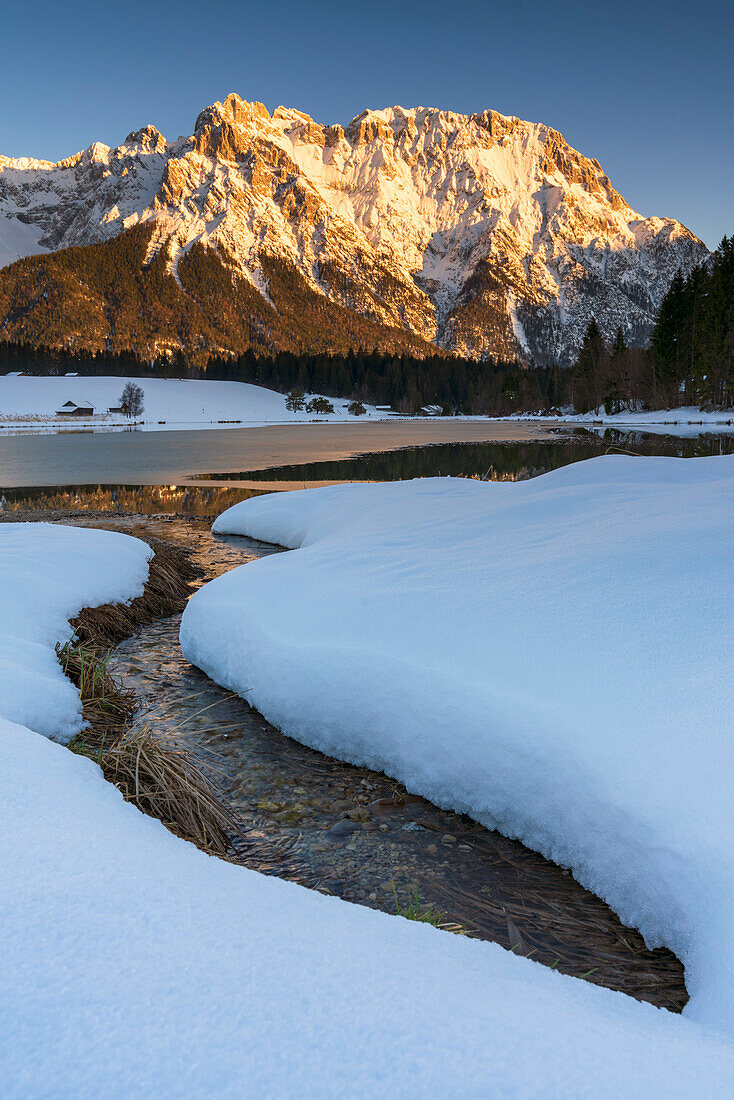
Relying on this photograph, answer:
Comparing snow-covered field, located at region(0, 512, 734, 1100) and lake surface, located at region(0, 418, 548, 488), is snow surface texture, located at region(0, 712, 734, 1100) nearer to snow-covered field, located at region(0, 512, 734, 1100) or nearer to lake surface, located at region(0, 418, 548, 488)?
snow-covered field, located at region(0, 512, 734, 1100)

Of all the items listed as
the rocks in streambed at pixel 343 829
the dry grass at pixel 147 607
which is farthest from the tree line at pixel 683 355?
the rocks in streambed at pixel 343 829

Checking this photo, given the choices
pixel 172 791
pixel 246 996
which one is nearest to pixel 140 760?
pixel 172 791

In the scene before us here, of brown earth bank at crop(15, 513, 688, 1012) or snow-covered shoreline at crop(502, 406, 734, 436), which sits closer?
brown earth bank at crop(15, 513, 688, 1012)

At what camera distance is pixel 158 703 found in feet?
20.3

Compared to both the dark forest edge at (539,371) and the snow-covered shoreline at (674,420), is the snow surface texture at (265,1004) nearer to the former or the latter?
the snow-covered shoreline at (674,420)

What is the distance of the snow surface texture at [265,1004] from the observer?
129 cm

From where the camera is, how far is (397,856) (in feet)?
13.0

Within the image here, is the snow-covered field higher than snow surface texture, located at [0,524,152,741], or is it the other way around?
the snow-covered field

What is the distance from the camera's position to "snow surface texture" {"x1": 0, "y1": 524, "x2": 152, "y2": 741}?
4.39m

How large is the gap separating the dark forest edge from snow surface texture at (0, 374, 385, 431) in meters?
12.7

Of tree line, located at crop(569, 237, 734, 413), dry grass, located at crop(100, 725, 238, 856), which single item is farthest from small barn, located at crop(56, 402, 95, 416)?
dry grass, located at crop(100, 725, 238, 856)

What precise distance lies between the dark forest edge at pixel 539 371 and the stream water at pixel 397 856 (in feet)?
192

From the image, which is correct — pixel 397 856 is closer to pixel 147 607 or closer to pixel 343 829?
pixel 343 829

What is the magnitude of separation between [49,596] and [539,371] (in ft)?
489
